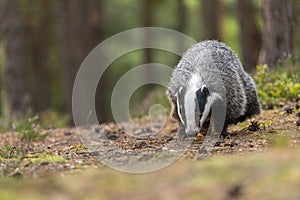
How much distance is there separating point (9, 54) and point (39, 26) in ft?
24.1

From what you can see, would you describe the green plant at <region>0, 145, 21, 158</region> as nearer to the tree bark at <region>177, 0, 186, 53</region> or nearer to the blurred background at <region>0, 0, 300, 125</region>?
the blurred background at <region>0, 0, 300, 125</region>

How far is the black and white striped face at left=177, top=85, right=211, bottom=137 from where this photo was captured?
24.3ft

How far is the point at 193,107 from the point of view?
7.45 metres

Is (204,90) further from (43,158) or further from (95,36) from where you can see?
(95,36)

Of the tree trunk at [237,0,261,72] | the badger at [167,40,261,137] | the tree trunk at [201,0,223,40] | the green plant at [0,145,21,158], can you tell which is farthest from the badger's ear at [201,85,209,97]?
the tree trunk at [201,0,223,40]

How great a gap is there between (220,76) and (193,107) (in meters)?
1.06

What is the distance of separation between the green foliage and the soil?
55 centimetres

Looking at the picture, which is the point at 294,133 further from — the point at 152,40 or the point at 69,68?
the point at 152,40

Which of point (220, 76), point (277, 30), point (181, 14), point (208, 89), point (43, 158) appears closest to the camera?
point (43, 158)

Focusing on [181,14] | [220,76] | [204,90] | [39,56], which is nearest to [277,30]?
[220,76]

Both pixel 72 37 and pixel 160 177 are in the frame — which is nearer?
pixel 160 177

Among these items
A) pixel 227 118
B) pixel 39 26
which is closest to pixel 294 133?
pixel 227 118

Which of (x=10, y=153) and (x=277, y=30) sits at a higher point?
(x=277, y=30)

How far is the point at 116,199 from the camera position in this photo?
15.3ft
